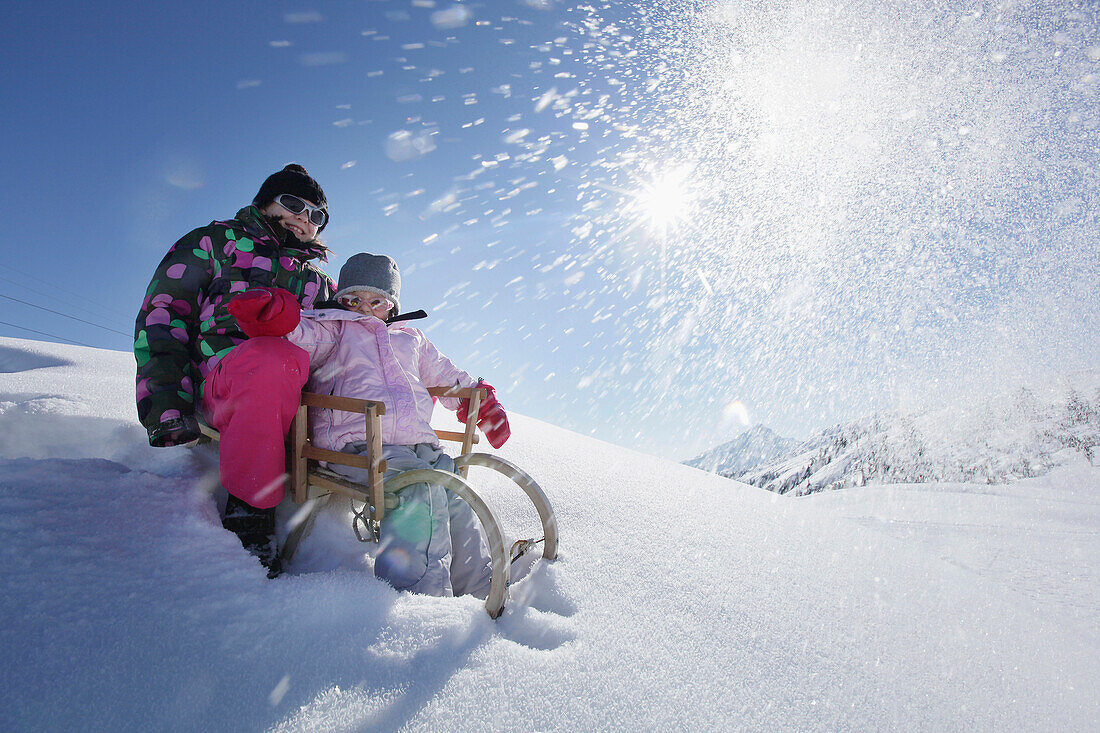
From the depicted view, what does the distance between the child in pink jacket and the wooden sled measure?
0.21 feet

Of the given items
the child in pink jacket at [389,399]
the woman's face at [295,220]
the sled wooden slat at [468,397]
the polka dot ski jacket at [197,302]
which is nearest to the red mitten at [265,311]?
the child in pink jacket at [389,399]

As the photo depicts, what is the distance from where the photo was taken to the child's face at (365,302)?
2035mm

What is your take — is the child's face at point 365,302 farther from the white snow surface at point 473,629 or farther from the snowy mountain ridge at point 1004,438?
the snowy mountain ridge at point 1004,438

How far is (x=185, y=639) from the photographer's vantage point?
1.04 meters

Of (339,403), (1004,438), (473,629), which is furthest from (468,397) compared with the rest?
(1004,438)

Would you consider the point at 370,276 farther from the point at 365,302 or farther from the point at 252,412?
the point at 252,412

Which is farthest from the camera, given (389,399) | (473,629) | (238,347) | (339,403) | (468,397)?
Result: (468,397)

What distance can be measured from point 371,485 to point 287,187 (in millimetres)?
1666

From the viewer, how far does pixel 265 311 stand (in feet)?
4.92

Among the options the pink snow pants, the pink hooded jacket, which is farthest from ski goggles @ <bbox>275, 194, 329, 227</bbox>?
the pink snow pants

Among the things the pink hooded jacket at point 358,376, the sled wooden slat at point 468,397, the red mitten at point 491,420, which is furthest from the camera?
the red mitten at point 491,420

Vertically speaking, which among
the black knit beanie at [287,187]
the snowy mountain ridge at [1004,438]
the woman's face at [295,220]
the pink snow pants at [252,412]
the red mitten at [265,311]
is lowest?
the pink snow pants at [252,412]

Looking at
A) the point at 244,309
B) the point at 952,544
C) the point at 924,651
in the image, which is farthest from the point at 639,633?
the point at 952,544

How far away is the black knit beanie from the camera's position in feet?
7.50
